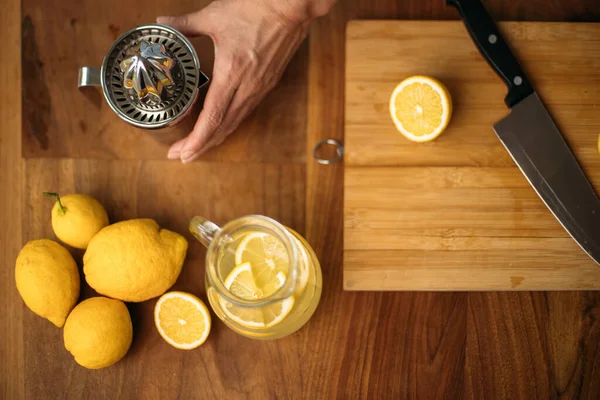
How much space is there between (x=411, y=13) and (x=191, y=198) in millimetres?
527

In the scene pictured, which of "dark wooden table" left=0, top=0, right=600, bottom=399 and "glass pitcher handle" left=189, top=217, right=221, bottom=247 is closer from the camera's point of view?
"glass pitcher handle" left=189, top=217, right=221, bottom=247

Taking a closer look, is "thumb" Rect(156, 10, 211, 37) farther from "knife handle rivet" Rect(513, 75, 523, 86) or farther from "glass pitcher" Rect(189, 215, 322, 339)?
"knife handle rivet" Rect(513, 75, 523, 86)

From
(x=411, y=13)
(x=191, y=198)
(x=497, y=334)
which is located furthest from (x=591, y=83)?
(x=191, y=198)

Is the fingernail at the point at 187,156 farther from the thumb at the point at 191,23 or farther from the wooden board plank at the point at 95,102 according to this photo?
the thumb at the point at 191,23

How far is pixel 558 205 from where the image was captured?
95 centimetres

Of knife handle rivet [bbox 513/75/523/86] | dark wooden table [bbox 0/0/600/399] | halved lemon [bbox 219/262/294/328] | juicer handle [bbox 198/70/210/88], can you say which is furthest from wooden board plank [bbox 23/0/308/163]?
knife handle rivet [bbox 513/75/523/86]

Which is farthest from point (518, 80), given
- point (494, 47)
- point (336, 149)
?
point (336, 149)

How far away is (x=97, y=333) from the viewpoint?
91 centimetres

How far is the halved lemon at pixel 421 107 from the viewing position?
0.93 m

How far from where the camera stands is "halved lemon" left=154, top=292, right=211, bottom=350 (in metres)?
0.97

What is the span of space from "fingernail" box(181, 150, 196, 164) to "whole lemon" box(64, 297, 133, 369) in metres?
0.27

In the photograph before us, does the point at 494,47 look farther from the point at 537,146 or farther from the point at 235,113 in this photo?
the point at 235,113

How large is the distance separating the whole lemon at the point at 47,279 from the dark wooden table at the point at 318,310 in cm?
8

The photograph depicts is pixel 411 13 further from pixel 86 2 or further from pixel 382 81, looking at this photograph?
pixel 86 2
